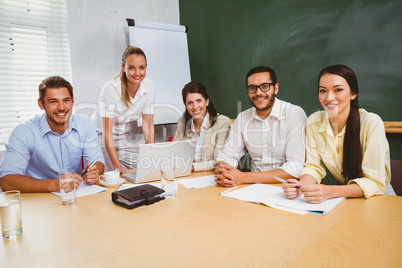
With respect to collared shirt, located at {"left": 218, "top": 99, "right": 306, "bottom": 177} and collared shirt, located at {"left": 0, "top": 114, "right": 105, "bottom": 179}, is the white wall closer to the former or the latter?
collared shirt, located at {"left": 0, "top": 114, "right": 105, "bottom": 179}

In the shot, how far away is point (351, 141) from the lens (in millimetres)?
1484

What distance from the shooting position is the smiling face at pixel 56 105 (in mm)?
1814

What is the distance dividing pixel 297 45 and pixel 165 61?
5.03 ft

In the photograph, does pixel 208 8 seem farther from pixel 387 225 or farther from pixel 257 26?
pixel 387 225

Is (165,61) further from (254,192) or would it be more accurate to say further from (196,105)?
(254,192)

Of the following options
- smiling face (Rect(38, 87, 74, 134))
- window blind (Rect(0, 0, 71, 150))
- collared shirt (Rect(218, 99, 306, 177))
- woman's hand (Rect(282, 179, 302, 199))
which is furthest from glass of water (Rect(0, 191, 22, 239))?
window blind (Rect(0, 0, 71, 150))

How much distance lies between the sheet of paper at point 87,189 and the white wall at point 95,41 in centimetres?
174

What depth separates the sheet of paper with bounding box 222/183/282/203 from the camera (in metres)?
1.33

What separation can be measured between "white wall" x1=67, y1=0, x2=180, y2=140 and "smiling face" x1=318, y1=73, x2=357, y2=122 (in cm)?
250

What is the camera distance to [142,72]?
2.56 m

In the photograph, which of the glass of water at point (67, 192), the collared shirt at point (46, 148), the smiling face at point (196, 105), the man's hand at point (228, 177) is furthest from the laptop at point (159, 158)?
the smiling face at point (196, 105)

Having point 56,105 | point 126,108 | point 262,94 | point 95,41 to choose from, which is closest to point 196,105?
point 262,94

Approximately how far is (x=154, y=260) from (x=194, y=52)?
3428mm

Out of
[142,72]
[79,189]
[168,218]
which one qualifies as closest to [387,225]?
[168,218]
